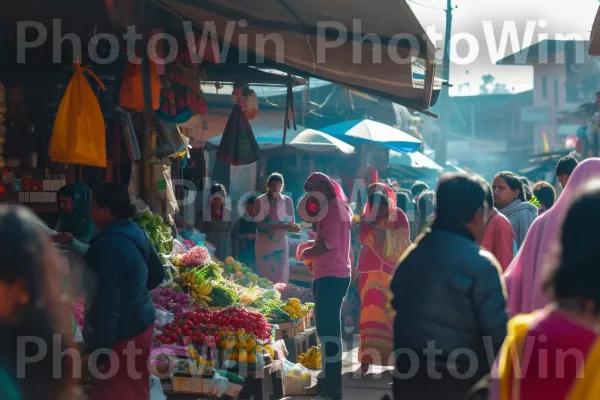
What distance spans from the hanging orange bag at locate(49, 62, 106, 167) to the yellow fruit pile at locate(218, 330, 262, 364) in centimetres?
174

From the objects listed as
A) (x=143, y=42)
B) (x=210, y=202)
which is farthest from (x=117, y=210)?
(x=210, y=202)

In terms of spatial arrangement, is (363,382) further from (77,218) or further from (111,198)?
(111,198)

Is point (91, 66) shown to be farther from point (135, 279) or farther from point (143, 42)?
point (135, 279)

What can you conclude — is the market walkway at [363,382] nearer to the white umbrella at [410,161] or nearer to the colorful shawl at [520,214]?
the colorful shawl at [520,214]

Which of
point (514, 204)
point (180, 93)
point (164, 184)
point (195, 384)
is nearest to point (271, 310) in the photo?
point (164, 184)

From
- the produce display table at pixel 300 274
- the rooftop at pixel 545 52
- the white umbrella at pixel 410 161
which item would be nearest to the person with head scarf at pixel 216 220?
the produce display table at pixel 300 274

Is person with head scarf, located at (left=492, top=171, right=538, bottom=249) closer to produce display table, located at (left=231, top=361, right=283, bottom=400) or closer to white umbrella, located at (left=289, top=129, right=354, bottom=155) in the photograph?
produce display table, located at (left=231, top=361, right=283, bottom=400)

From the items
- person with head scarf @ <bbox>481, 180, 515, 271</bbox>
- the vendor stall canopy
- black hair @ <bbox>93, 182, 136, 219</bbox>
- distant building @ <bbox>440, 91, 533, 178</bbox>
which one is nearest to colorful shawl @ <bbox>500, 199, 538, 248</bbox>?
person with head scarf @ <bbox>481, 180, 515, 271</bbox>

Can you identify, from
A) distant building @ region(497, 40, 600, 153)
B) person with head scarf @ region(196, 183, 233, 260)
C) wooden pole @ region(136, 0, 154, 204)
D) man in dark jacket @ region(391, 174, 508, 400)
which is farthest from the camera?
distant building @ region(497, 40, 600, 153)

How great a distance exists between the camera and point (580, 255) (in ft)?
8.30

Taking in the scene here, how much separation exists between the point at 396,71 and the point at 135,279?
124 inches

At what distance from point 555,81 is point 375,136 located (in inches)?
1515

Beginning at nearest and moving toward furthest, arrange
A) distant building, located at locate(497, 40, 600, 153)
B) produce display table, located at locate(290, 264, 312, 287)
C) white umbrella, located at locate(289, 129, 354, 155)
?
produce display table, located at locate(290, 264, 312, 287)
white umbrella, located at locate(289, 129, 354, 155)
distant building, located at locate(497, 40, 600, 153)

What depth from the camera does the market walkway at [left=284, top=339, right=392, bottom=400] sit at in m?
8.97
